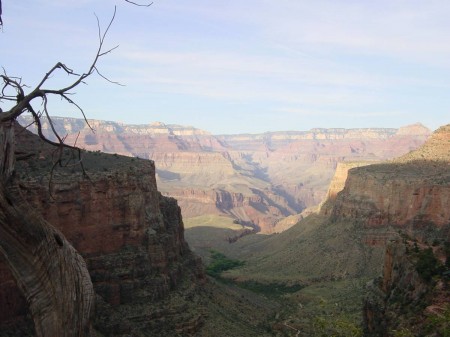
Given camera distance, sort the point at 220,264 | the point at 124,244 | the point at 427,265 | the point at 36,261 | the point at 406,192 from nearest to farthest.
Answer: the point at 36,261
the point at 427,265
the point at 124,244
the point at 406,192
the point at 220,264

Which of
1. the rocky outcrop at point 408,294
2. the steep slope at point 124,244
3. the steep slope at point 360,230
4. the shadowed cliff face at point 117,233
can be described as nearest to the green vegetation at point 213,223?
the steep slope at point 360,230

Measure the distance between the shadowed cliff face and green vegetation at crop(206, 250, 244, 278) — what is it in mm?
35597

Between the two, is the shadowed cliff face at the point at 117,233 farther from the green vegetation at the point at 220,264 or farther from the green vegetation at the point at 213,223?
the green vegetation at the point at 213,223

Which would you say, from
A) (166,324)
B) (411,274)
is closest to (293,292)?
(166,324)

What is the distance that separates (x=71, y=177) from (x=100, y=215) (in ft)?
12.3

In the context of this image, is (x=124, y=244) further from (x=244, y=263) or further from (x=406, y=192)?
(x=244, y=263)

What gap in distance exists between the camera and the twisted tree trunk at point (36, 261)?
727cm

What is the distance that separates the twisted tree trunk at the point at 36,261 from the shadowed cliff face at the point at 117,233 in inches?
1013

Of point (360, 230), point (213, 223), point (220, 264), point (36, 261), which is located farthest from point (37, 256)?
point (213, 223)

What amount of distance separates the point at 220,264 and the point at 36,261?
79.4 m

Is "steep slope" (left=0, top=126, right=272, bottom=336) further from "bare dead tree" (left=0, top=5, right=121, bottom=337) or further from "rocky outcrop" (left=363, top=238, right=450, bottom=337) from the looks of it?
"bare dead tree" (left=0, top=5, right=121, bottom=337)

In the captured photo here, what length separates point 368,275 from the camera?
65938 mm

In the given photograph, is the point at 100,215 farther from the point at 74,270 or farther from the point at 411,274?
the point at 74,270

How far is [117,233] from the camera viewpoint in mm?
39500
